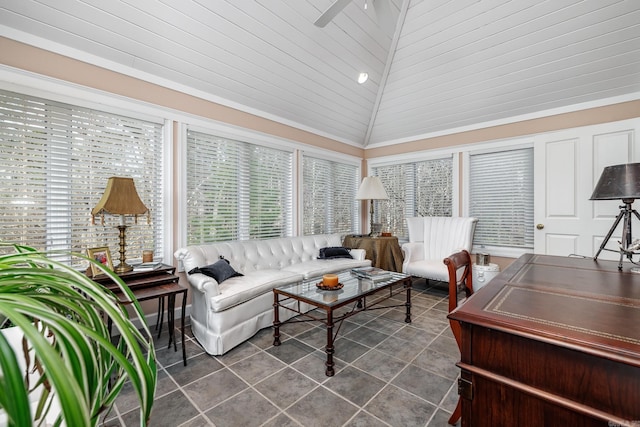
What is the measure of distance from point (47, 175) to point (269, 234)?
243 cm

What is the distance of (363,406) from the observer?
1700mm

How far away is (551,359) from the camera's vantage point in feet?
2.89

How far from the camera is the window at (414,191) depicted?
472 cm

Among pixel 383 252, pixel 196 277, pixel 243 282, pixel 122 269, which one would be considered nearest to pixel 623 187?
pixel 383 252

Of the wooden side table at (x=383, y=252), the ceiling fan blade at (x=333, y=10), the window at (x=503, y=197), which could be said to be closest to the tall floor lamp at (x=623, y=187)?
the window at (x=503, y=197)

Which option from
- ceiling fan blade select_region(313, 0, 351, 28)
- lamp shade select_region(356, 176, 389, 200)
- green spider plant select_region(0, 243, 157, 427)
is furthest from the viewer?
lamp shade select_region(356, 176, 389, 200)

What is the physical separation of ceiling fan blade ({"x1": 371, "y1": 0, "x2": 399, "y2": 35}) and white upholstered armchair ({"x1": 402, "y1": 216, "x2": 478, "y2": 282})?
2766 mm

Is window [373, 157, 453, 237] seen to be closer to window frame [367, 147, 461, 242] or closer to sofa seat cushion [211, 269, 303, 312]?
window frame [367, 147, 461, 242]

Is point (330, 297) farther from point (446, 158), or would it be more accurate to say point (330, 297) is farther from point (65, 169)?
point (446, 158)

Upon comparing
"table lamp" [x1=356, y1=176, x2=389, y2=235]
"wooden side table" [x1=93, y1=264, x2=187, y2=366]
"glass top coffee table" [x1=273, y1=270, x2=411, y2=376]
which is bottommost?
"glass top coffee table" [x1=273, y1=270, x2=411, y2=376]

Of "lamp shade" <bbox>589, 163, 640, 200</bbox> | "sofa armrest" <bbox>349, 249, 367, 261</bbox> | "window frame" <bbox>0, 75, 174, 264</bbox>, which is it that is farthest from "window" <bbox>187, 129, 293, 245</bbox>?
"lamp shade" <bbox>589, 163, 640, 200</bbox>

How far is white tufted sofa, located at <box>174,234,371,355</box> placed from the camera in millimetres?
2346

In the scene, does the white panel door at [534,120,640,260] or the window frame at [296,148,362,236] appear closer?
the white panel door at [534,120,640,260]

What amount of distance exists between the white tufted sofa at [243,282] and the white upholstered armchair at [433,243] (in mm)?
713
